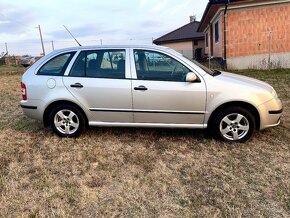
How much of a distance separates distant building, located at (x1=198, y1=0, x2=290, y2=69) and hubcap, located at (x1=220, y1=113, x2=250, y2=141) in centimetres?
967

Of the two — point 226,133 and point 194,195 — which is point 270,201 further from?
point 226,133

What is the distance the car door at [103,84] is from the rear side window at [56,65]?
0.16 m

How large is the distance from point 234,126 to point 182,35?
30.7 m

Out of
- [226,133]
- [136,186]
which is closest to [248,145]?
[226,133]

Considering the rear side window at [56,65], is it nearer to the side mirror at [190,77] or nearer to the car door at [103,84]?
the car door at [103,84]

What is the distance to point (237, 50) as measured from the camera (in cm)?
1331

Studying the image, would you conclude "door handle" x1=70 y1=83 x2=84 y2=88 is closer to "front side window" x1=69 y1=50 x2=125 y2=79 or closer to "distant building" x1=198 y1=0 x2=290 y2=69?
"front side window" x1=69 y1=50 x2=125 y2=79

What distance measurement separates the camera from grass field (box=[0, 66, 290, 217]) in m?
2.80

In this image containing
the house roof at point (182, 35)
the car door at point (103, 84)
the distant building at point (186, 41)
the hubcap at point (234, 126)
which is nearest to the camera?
the hubcap at point (234, 126)

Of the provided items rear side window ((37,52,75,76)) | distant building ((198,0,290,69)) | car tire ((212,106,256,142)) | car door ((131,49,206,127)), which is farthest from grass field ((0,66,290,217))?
distant building ((198,0,290,69))

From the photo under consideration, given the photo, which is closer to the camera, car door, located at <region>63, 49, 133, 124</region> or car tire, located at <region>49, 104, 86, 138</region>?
car door, located at <region>63, 49, 133, 124</region>

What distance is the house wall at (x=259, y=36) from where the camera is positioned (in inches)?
501

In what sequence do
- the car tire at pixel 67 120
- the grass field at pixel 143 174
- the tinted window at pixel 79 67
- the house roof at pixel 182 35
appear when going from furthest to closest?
the house roof at pixel 182 35
the car tire at pixel 67 120
the tinted window at pixel 79 67
the grass field at pixel 143 174

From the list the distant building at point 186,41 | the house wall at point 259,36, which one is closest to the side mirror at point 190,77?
the house wall at point 259,36
